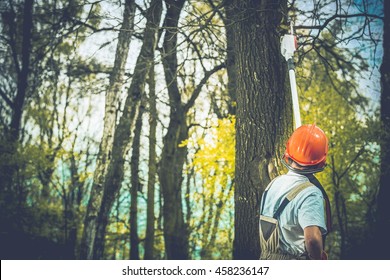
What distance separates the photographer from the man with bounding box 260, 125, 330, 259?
6.80 feet

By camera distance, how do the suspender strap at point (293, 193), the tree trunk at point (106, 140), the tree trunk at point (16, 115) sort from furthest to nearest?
the tree trunk at point (16, 115), the tree trunk at point (106, 140), the suspender strap at point (293, 193)

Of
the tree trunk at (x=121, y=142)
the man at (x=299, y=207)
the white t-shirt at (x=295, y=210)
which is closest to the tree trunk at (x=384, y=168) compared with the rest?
the man at (x=299, y=207)

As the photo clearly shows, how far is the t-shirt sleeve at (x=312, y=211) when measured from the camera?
2.06m

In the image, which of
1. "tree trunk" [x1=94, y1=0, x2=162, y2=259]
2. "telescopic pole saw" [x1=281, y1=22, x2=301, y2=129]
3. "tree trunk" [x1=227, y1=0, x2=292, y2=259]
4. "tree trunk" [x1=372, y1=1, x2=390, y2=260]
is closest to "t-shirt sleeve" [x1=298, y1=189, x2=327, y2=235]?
"tree trunk" [x1=227, y1=0, x2=292, y2=259]

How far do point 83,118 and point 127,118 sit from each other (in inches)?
357

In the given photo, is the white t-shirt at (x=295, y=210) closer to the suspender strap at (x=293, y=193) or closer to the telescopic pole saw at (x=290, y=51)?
the suspender strap at (x=293, y=193)

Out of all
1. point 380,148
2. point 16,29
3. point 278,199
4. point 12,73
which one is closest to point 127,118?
point 278,199

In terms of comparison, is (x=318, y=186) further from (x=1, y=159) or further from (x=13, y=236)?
(x=13, y=236)

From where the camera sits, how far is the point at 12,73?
10703 mm

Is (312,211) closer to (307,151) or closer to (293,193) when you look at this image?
(293,193)

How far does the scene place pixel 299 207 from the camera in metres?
2.14

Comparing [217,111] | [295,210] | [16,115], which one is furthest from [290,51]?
[16,115]

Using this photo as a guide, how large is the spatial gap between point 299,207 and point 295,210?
0.11ft

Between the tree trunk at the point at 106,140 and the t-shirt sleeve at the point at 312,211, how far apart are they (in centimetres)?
386
